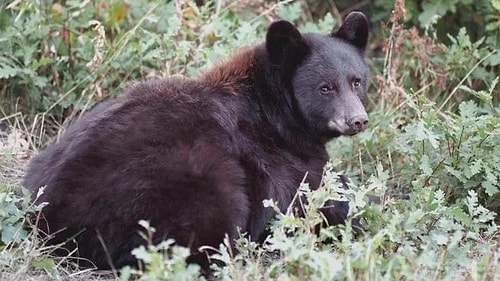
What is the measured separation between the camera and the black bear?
5379 millimetres

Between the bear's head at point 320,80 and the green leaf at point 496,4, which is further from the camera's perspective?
the green leaf at point 496,4

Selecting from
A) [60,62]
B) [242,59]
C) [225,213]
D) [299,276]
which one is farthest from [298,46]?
[60,62]

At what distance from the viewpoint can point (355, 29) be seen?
6.76m

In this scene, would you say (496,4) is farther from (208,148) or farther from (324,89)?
(208,148)

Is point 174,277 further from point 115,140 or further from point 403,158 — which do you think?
point 403,158

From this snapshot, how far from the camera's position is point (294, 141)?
6379 mm

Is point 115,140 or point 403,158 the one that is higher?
point 115,140

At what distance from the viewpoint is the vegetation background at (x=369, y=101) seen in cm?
561

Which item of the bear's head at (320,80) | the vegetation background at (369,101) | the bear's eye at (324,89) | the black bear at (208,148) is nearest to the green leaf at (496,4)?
the vegetation background at (369,101)

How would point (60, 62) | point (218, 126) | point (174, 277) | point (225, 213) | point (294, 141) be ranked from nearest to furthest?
point (174, 277)
point (225, 213)
point (218, 126)
point (294, 141)
point (60, 62)

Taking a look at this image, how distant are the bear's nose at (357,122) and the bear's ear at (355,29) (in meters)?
0.74

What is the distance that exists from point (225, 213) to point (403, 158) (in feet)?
8.00

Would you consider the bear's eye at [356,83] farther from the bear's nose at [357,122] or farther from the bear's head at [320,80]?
the bear's nose at [357,122]

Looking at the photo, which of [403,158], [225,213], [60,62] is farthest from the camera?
[60,62]
